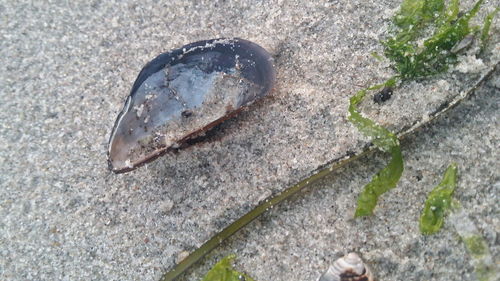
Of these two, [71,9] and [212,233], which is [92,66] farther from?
[212,233]

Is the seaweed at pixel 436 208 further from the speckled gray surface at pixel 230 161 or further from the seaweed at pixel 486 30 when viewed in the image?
the seaweed at pixel 486 30

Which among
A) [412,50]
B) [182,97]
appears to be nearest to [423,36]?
[412,50]

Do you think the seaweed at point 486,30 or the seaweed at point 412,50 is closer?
the seaweed at point 412,50

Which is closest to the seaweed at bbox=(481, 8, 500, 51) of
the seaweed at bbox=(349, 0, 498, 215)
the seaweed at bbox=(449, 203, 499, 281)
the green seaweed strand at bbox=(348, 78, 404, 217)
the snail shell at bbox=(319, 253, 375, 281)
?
the seaweed at bbox=(349, 0, 498, 215)

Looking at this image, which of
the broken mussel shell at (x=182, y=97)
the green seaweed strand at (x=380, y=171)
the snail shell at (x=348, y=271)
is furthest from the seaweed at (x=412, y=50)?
the broken mussel shell at (x=182, y=97)

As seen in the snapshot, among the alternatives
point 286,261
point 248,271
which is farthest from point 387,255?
point 248,271

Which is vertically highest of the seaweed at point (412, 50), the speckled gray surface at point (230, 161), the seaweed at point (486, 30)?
the seaweed at point (486, 30)

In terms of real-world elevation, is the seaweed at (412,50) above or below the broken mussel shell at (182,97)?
above
